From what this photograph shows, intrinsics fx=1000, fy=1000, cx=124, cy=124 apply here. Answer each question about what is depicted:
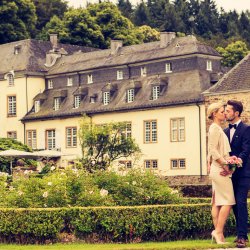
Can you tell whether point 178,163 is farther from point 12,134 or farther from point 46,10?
point 46,10

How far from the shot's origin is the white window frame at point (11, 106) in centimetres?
7731

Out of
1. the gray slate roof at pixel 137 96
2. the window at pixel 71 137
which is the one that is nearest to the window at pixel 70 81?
the gray slate roof at pixel 137 96

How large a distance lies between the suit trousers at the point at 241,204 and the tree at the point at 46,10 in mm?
89096

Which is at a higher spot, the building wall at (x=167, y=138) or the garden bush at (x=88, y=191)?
the building wall at (x=167, y=138)

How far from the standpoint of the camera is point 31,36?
326 feet

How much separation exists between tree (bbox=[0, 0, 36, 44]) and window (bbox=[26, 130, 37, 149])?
65.1 feet

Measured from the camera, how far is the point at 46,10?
108 meters

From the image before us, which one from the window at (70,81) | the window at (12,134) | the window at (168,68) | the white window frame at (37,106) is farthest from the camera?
the window at (12,134)

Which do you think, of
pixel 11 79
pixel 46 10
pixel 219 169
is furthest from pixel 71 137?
pixel 219 169

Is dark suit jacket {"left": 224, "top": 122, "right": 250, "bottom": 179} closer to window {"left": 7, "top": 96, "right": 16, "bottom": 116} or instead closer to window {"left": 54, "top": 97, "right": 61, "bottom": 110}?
window {"left": 54, "top": 97, "right": 61, "bottom": 110}

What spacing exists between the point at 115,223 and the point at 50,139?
56.6 m

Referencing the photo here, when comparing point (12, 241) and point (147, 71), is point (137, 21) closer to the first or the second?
point (147, 71)

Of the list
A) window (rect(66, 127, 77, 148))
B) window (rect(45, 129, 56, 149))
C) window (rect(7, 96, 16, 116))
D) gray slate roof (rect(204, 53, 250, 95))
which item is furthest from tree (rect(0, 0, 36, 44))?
gray slate roof (rect(204, 53, 250, 95))

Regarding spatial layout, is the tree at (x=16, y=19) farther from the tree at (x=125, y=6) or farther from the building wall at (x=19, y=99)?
the tree at (x=125, y=6)
